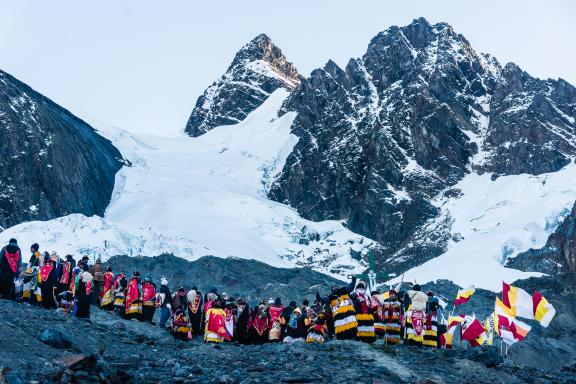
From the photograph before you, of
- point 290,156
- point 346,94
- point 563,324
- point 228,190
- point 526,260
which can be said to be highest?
point 346,94

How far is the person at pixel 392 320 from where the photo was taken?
20969mm

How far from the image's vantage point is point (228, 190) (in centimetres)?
16525

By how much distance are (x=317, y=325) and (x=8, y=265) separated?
9878mm

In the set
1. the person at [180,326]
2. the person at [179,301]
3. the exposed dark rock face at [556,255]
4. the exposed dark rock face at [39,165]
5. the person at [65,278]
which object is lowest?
the person at [180,326]

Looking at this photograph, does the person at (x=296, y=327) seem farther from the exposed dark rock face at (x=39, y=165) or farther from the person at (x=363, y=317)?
the exposed dark rock face at (x=39, y=165)

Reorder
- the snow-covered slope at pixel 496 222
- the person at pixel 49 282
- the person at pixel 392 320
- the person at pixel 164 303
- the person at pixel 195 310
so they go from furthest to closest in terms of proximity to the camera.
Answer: the snow-covered slope at pixel 496 222, the person at pixel 164 303, the person at pixel 195 310, the person at pixel 49 282, the person at pixel 392 320

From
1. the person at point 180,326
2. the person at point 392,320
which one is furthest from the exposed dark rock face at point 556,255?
the person at point 180,326

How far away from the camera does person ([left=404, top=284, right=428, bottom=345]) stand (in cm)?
2062

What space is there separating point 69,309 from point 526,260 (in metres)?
88.4

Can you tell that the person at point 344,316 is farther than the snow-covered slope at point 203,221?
No

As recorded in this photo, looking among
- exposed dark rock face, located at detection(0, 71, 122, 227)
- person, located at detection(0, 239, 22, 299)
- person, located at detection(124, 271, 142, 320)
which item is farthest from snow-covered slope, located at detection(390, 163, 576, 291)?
person, located at detection(0, 239, 22, 299)

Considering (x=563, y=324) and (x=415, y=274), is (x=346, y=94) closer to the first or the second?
(x=415, y=274)

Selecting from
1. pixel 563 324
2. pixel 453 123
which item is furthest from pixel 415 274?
pixel 453 123

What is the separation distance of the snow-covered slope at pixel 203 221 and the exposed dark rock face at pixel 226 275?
350 inches
